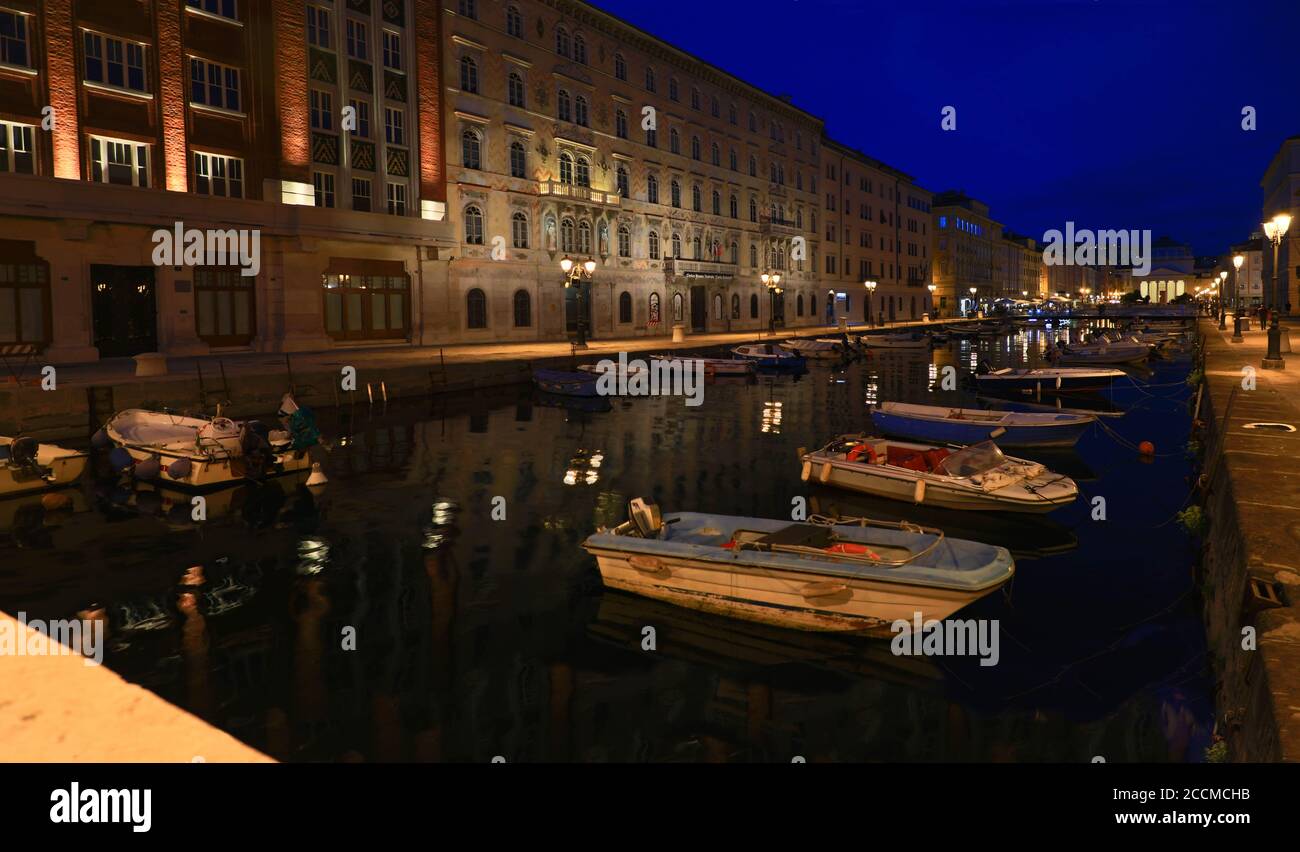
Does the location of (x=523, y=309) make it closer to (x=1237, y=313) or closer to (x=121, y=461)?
(x=121, y=461)

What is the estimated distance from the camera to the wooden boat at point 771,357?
47.3 metres

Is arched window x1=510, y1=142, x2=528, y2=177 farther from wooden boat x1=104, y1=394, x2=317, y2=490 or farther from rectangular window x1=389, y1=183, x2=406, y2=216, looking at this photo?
wooden boat x1=104, y1=394, x2=317, y2=490

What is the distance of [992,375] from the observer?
3684 cm

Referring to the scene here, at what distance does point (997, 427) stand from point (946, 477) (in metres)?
7.96

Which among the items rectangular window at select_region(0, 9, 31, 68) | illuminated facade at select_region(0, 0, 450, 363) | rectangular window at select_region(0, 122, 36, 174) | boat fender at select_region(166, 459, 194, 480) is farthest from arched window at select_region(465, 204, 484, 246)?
boat fender at select_region(166, 459, 194, 480)

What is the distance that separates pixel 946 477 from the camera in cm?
1664

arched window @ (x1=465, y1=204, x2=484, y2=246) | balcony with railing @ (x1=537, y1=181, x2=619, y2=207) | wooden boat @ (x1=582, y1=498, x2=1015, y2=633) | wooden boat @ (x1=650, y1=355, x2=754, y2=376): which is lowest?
wooden boat @ (x1=582, y1=498, x2=1015, y2=633)

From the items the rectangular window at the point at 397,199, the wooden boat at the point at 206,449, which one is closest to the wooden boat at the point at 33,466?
the wooden boat at the point at 206,449

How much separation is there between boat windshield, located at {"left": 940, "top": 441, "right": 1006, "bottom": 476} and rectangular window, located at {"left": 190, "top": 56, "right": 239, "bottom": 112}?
3490 cm

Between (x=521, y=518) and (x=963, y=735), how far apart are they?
33.2ft

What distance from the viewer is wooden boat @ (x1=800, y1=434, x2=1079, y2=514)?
16078mm

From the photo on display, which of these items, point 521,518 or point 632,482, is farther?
point 632,482
